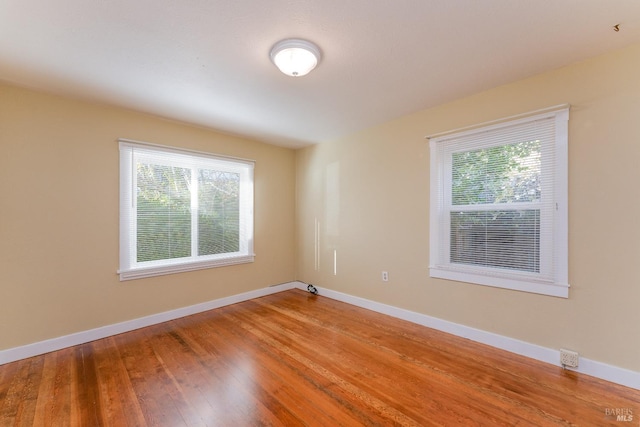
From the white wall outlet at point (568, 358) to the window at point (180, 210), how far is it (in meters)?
3.65

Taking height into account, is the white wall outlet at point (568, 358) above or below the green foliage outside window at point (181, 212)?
below

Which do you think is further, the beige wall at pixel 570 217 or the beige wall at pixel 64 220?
the beige wall at pixel 64 220

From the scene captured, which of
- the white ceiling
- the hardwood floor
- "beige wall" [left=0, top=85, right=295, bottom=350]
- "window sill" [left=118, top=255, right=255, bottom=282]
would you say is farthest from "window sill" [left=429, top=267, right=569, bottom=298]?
"beige wall" [left=0, top=85, right=295, bottom=350]

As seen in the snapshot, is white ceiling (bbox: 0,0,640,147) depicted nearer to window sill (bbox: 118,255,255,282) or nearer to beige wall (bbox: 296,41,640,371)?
beige wall (bbox: 296,41,640,371)

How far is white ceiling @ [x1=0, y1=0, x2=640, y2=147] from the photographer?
156cm

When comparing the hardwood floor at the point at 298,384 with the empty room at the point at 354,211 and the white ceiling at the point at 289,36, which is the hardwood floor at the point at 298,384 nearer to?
the empty room at the point at 354,211

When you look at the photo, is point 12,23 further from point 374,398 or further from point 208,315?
point 374,398

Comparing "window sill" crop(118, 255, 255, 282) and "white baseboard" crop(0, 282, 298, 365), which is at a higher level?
"window sill" crop(118, 255, 255, 282)

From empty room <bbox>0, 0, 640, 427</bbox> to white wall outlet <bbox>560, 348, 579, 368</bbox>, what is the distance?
1 centimetres

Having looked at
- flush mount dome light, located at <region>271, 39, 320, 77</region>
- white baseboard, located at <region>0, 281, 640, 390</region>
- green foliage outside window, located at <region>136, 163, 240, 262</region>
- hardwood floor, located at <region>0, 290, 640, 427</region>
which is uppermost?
flush mount dome light, located at <region>271, 39, 320, 77</region>

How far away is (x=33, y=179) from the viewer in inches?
97.2

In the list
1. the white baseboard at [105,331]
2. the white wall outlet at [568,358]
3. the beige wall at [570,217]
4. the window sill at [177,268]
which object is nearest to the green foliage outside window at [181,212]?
the window sill at [177,268]

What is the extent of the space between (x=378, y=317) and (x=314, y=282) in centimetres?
138

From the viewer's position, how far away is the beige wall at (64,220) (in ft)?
7.79
